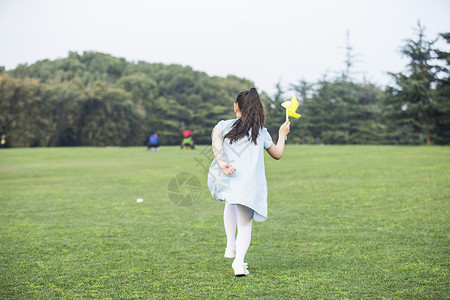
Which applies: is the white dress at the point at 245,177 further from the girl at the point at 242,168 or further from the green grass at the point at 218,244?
the green grass at the point at 218,244

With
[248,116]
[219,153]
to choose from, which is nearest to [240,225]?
[219,153]

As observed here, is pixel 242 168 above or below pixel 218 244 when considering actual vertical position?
above

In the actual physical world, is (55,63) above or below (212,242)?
above

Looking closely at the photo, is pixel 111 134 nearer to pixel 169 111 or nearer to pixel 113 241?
pixel 169 111

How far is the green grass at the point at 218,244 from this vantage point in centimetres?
339

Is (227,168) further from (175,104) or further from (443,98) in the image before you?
(175,104)

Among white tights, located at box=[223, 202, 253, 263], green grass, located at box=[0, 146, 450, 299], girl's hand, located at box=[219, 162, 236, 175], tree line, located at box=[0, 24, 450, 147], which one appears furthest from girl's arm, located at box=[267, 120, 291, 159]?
tree line, located at box=[0, 24, 450, 147]

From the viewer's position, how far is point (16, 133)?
39.3m

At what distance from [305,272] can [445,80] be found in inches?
1304

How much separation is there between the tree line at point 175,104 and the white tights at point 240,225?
25775 millimetres

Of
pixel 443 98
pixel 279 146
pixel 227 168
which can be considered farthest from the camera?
pixel 443 98

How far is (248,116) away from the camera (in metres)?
3.82

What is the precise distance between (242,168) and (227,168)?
142mm

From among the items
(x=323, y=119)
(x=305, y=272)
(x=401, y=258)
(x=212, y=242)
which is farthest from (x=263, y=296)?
(x=323, y=119)
